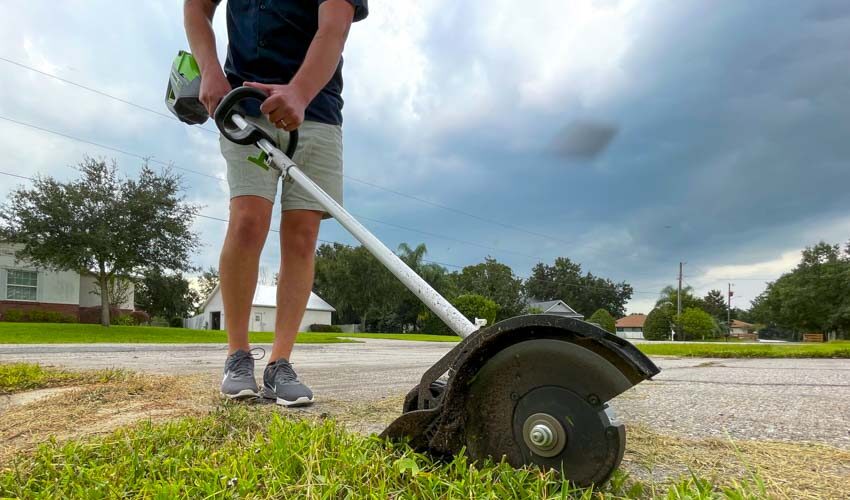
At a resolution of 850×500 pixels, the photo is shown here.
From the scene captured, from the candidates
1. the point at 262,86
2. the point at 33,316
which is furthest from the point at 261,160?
the point at 33,316

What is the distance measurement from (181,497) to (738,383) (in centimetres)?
380

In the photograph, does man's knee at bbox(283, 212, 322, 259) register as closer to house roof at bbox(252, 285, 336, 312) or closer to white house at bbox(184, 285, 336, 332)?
white house at bbox(184, 285, 336, 332)

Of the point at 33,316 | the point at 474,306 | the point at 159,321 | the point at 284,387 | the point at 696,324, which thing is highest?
the point at 284,387

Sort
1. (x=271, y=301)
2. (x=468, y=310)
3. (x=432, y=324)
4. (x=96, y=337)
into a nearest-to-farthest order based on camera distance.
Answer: (x=96, y=337) < (x=468, y=310) < (x=271, y=301) < (x=432, y=324)

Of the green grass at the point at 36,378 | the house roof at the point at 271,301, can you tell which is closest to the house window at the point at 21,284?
the house roof at the point at 271,301

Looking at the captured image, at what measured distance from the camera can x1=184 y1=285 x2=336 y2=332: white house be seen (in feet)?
142

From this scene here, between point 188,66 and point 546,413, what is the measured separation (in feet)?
7.58

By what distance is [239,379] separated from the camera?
89.1 inches

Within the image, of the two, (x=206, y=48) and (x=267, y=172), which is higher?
(x=206, y=48)

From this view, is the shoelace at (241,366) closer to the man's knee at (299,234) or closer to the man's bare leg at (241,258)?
the man's bare leg at (241,258)

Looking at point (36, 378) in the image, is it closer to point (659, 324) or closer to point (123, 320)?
point (123, 320)

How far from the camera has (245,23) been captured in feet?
8.15

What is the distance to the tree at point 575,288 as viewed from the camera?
73312mm

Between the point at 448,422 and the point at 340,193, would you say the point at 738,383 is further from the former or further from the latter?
the point at 448,422
